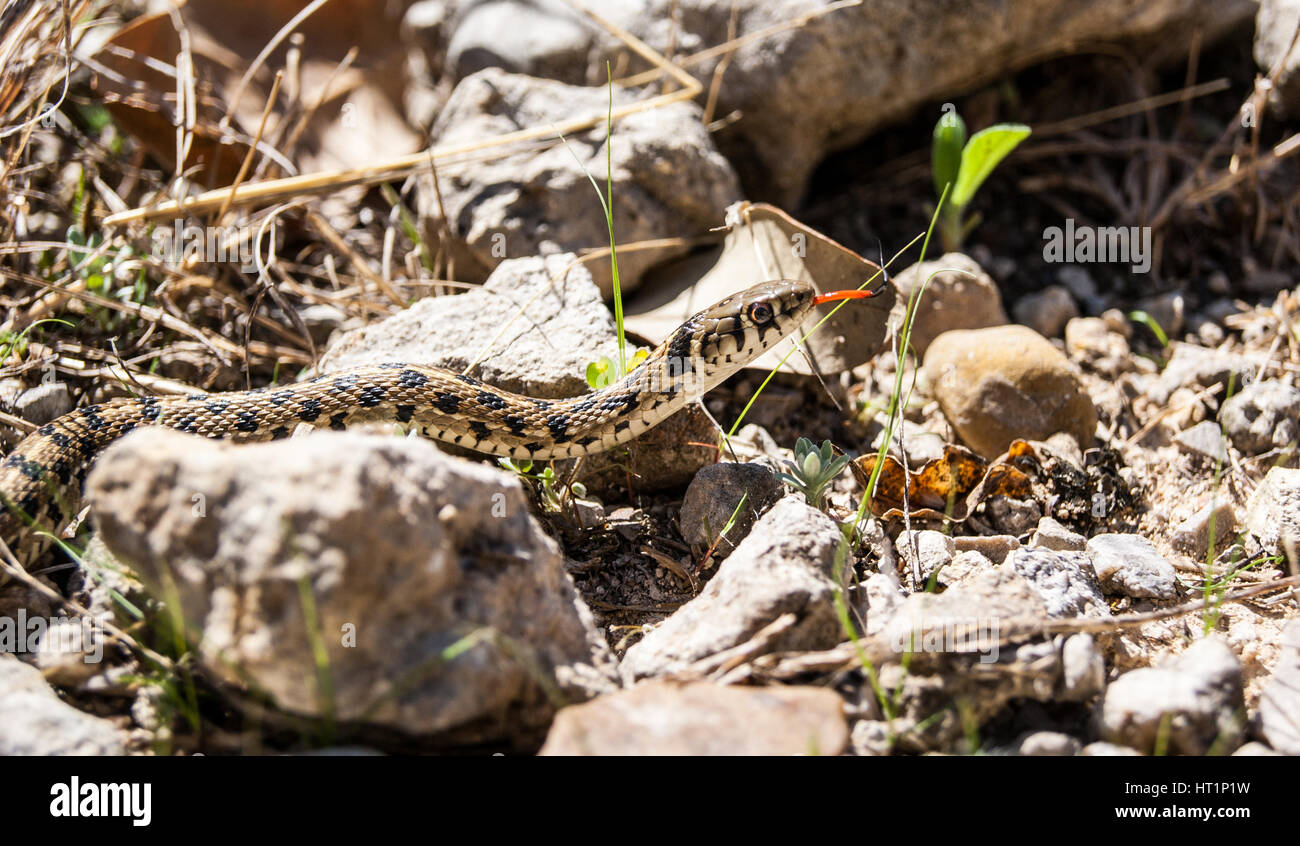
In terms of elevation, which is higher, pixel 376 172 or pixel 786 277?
pixel 376 172

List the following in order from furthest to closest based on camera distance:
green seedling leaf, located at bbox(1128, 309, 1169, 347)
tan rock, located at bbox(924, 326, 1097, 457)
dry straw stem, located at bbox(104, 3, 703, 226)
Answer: green seedling leaf, located at bbox(1128, 309, 1169, 347)
dry straw stem, located at bbox(104, 3, 703, 226)
tan rock, located at bbox(924, 326, 1097, 457)

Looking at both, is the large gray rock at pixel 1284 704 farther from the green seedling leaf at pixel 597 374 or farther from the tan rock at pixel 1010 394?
the green seedling leaf at pixel 597 374

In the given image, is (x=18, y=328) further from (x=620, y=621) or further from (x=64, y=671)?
(x=620, y=621)

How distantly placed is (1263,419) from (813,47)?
307 centimetres

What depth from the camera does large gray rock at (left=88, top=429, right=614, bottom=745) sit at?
7.72ft

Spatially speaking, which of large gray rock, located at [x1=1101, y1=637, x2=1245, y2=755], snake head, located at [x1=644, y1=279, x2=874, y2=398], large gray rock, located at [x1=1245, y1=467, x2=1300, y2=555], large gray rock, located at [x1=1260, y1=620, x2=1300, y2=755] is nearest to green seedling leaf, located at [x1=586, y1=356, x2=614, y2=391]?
snake head, located at [x1=644, y1=279, x2=874, y2=398]

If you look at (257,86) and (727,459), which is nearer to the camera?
(727,459)

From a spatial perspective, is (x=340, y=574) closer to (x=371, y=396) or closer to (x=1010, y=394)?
(x=371, y=396)

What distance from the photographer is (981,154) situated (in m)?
5.00

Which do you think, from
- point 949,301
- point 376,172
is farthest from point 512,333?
point 949,301

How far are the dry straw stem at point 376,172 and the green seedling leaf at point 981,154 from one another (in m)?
1.53

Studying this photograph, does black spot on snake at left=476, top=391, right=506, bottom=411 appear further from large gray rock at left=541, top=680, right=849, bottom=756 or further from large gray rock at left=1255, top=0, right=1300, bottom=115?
large gray rock at left=1255, top=0, right=1300, bottom=115

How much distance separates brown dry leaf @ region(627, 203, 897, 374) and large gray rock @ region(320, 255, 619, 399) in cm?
35

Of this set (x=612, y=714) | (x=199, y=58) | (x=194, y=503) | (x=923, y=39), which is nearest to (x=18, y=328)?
(x=199, y=58)
